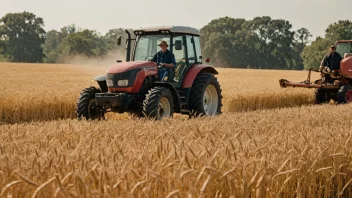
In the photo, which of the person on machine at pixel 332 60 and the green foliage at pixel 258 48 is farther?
the green foliage at pixel 258 48

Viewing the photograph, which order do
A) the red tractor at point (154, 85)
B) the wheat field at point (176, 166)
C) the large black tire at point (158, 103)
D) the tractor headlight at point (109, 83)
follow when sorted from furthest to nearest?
the tractor headlight at point (109, 83) < the red tractor at point (154, 85) < the large black tire at point (158, 103) < the wheat field at point (176, 166)

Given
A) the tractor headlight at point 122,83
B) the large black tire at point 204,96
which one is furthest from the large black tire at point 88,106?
the large black tire at point 204,96

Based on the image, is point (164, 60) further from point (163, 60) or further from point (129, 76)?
point (129, 76)

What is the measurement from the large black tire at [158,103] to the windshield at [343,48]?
9.54m

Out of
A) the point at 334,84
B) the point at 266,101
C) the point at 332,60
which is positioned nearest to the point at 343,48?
the point at 332,60

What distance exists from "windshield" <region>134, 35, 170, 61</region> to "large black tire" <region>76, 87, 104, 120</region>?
3.91 feet

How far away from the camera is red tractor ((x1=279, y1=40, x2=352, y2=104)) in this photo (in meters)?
15.3

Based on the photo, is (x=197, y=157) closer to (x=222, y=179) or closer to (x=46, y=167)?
(x=222, y=179)

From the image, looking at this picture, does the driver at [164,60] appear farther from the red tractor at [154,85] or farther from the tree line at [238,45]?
the tree line at [238,45]

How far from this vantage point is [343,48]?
683 inches

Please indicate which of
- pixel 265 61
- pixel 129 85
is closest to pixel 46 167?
pixel 129 85

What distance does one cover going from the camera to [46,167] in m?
3.65

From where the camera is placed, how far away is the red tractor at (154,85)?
9.74 meters

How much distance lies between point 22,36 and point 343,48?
72122 millimetres
